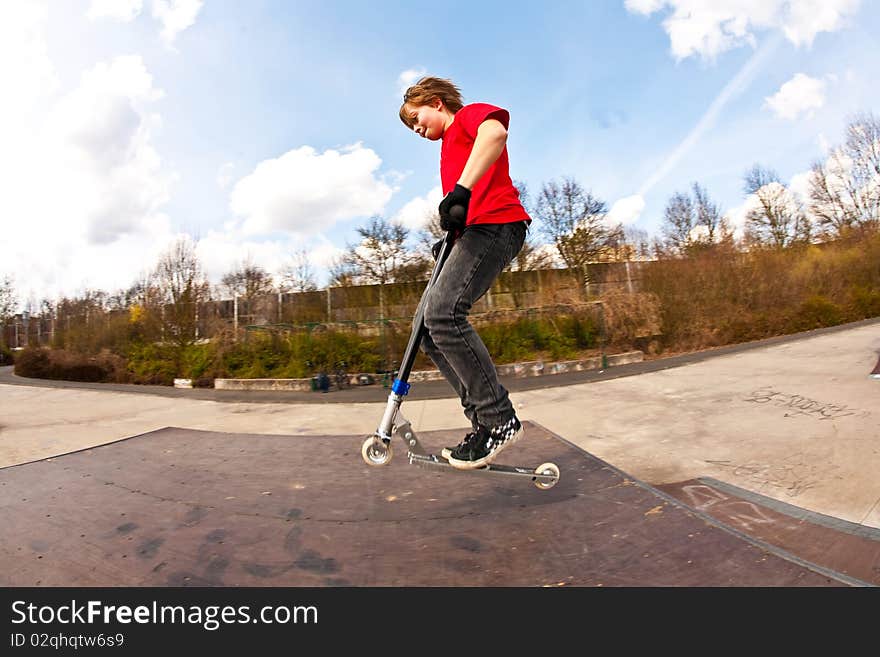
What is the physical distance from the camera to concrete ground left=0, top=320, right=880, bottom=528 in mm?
2781

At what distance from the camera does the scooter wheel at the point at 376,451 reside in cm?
204

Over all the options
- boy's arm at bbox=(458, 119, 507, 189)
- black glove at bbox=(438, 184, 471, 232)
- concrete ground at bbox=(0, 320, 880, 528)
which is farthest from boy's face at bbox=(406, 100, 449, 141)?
concrete ground at bbox=(0, 320, 880, 528)

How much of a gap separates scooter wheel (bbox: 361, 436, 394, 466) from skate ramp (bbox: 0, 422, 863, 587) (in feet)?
0.60

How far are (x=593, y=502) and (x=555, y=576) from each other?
0.65 meters

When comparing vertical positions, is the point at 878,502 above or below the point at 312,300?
below

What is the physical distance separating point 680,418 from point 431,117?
3682mm

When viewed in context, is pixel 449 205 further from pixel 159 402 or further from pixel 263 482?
pixel 159 402

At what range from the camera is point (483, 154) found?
71.0 inches

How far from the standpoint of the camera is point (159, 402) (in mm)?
8047

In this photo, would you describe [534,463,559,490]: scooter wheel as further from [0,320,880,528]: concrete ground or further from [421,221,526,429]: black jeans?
[0,320,880,528]: concrete ground

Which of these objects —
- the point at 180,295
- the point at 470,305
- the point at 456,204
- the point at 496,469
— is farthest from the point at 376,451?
the point at 180,295

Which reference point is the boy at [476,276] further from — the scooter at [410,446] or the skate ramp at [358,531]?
the skate ramp at [358,531]

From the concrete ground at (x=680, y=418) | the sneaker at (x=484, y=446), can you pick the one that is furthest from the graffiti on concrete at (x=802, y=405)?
the sneaker at (x=484, y=446)
